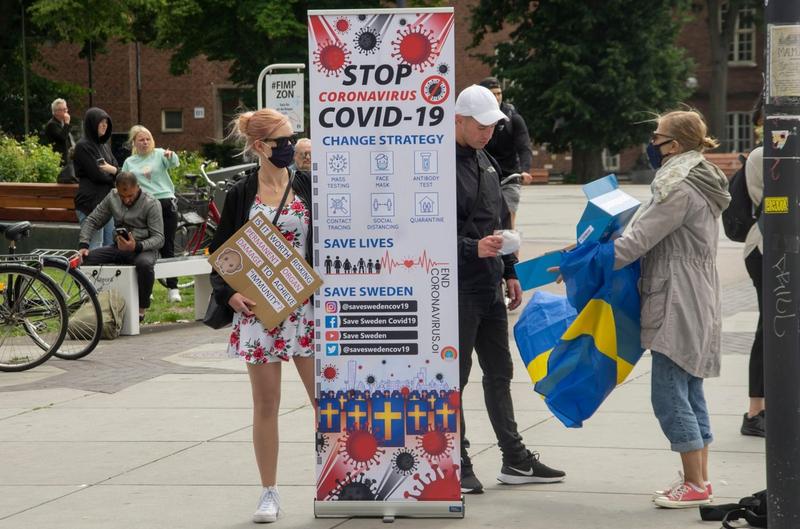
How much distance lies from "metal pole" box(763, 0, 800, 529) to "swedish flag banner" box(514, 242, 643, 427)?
102 cm

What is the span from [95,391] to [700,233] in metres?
4.71

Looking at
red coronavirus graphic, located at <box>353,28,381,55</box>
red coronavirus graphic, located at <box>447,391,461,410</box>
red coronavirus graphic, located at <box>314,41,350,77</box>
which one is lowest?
red coronavirus graphic, located at <box>447,391,461,410</box>

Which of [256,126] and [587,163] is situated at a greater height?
[587,163]

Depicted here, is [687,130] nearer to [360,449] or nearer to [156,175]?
[360,449]

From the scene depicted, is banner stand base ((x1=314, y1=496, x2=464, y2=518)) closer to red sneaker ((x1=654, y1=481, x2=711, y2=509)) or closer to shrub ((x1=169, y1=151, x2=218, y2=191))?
red sneaker ((x1=654, y1=481, x2=711, y2=509))

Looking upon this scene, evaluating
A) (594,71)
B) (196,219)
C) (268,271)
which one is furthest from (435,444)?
(594,71)

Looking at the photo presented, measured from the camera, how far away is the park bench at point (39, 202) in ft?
Answer: 53.7

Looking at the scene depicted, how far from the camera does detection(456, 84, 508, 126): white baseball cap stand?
5.68 meters

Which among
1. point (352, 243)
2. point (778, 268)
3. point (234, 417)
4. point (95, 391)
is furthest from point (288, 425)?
point (778, 268)

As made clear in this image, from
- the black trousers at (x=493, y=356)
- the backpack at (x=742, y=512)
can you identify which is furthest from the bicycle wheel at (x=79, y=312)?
the backpack at (x=742, y=512)

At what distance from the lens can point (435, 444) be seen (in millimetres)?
5551

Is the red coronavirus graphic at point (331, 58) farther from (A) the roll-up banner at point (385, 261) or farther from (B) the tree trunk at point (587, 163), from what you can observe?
(B) the tree trunk at point (587, 163)

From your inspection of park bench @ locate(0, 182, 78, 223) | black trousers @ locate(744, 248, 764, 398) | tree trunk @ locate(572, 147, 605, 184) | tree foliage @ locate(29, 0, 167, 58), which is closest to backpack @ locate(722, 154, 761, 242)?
black trousers @ locate(744, 248, 764, 398)

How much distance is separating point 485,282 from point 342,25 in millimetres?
1333
